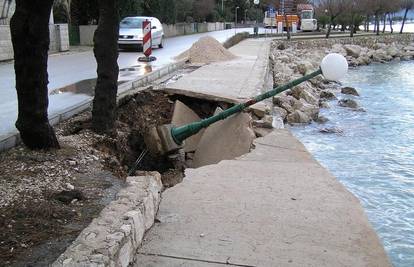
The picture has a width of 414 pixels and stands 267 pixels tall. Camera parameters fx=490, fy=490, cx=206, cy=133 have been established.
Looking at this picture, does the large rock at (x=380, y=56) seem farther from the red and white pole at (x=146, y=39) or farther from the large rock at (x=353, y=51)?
the red and white pole at (x=146, y=39)

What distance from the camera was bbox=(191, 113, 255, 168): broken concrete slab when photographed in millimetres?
7523

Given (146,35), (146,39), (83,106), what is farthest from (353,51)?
(83,106)

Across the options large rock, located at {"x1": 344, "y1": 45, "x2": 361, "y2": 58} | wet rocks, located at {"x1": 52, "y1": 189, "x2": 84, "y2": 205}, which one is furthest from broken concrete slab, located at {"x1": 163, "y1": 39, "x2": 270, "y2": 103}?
large rock, located at {"x1": 344, "y1": 45, "x2": 361, "y2": 58}

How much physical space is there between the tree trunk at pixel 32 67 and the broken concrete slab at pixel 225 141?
282cm

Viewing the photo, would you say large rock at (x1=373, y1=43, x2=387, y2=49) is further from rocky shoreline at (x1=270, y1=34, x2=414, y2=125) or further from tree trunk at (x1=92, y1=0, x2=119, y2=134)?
tree trunk at (x1=92, y1=0, x2=119, y2=134)

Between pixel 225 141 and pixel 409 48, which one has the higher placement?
pixel 409 48

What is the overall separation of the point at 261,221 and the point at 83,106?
5313 mm

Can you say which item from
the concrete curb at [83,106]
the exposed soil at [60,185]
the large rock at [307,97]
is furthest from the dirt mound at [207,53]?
the exposed soil at [60,185]

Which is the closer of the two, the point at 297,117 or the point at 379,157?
the point at 379,157

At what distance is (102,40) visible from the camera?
6734mm

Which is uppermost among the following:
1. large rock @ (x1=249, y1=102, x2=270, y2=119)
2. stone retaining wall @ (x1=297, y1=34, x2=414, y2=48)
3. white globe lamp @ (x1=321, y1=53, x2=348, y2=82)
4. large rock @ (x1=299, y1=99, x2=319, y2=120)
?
stone retaining wall @ (x1=297, y1=34, x2=414, y2=48)

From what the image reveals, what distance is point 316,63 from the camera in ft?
92.7

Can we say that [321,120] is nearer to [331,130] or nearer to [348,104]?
[331,130]

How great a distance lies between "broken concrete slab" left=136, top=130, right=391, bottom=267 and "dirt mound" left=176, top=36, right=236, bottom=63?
540 inches
